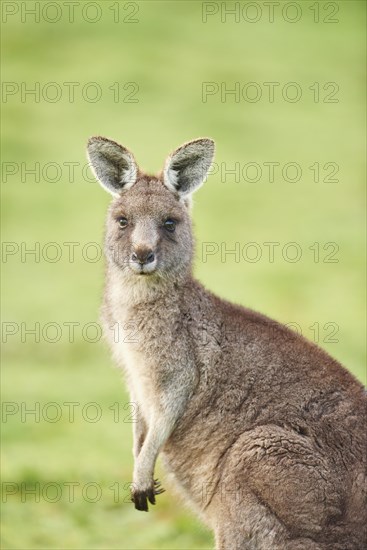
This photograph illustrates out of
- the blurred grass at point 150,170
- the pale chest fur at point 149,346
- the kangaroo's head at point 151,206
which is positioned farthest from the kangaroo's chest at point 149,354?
the blurred grass at point 150,170

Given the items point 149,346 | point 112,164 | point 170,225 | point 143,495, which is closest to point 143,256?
point 170,225

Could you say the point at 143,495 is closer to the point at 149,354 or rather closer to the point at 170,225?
the point at 149,354

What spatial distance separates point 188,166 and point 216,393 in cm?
168

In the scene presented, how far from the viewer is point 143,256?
8.22 metres

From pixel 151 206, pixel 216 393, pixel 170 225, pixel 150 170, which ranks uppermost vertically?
pixel 151 206

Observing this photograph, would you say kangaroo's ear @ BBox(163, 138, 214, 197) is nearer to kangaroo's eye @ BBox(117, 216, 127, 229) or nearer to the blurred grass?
kangaroo's eye @ BBox(117, 216, 127, 229)

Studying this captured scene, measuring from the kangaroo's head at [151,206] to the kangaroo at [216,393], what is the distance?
0.03 ft

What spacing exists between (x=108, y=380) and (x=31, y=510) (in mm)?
5417

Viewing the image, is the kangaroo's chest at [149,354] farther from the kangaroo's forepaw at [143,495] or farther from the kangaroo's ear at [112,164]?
the kangaroo's ear at [112,164]

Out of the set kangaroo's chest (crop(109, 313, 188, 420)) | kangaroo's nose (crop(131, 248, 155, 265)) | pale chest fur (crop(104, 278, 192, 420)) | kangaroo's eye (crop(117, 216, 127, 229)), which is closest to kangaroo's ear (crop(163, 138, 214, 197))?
kangaroo's eye (crop(117, 216, 127, 229))

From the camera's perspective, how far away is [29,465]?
521 inches

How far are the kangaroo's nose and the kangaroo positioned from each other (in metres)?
0.01

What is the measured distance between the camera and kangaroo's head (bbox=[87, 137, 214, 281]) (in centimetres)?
843

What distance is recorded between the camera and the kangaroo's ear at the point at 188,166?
342 inches
